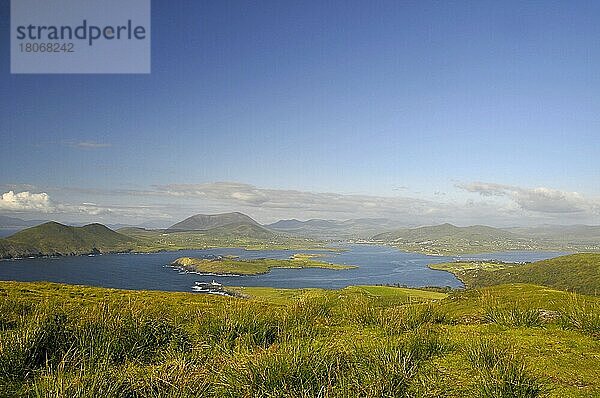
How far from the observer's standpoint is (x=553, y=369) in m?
8.97

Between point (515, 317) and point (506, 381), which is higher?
point (506, 381)

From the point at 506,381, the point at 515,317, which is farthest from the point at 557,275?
the point at 506,381

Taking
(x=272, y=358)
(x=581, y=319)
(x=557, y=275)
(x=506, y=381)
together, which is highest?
(x=272, y=358)

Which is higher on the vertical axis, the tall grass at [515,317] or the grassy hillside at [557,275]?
the tall grass at [515,317]

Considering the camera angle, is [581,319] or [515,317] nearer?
[581,319]

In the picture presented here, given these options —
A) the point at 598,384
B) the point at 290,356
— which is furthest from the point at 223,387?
the point at 598,384

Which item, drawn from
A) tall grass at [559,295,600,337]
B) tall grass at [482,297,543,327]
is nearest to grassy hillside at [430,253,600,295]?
tall grass at [559,295,600,337]

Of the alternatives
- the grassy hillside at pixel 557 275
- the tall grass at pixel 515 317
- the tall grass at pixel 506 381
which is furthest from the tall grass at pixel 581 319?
the grassy hillside at pixel 557 275

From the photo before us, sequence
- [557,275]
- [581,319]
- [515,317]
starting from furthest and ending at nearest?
[557,275], [515,317], [581,319]

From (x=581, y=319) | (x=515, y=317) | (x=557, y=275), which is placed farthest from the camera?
(x=557, y=275)

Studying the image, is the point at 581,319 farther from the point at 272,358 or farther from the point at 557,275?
the point at 557,275

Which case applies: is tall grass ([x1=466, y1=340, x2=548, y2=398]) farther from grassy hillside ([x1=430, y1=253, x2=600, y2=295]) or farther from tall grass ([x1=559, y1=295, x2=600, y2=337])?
grassy hillside ([x1=430, y1=253, x2=600, y2=295])

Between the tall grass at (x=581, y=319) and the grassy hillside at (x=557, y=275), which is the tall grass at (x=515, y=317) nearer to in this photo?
the tall grass at (x=581, y=319)

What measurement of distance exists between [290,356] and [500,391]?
3.39 meters
